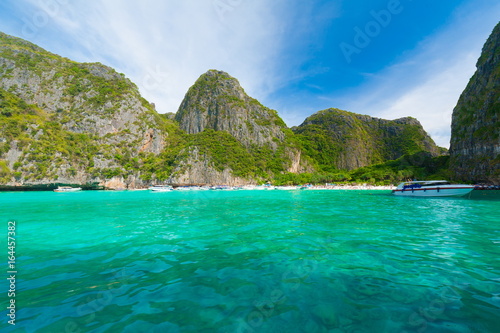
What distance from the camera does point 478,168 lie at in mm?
81750

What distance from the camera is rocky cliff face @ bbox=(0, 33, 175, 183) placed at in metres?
99.2

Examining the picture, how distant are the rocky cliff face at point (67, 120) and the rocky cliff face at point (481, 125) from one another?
16638cm

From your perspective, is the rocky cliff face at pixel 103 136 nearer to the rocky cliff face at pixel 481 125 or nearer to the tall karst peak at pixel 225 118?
the tall karst peak at pixel 225 118

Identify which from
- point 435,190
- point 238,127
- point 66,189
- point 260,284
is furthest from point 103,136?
point 435,190

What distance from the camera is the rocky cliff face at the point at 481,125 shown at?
7825 cm

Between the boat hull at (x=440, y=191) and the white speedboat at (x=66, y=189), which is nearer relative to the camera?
the boat hull at (x=440, y=191)

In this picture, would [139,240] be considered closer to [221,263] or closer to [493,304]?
[221,263]

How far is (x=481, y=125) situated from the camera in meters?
86.1

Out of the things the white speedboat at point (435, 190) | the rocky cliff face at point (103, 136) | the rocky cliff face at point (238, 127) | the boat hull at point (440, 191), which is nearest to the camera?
the boat hull at point (440, 191)

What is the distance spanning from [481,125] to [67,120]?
681 feet

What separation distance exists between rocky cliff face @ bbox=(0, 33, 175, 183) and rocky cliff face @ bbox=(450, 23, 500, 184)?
166377 mm

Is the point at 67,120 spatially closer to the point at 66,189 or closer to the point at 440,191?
the point at 66,189

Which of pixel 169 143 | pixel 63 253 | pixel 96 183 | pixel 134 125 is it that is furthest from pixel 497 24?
pixel 96 183

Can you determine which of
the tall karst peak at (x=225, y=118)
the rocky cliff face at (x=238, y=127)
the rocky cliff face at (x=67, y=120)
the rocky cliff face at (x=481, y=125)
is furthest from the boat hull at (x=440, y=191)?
the tall karst peak at (x=225, y=118)
